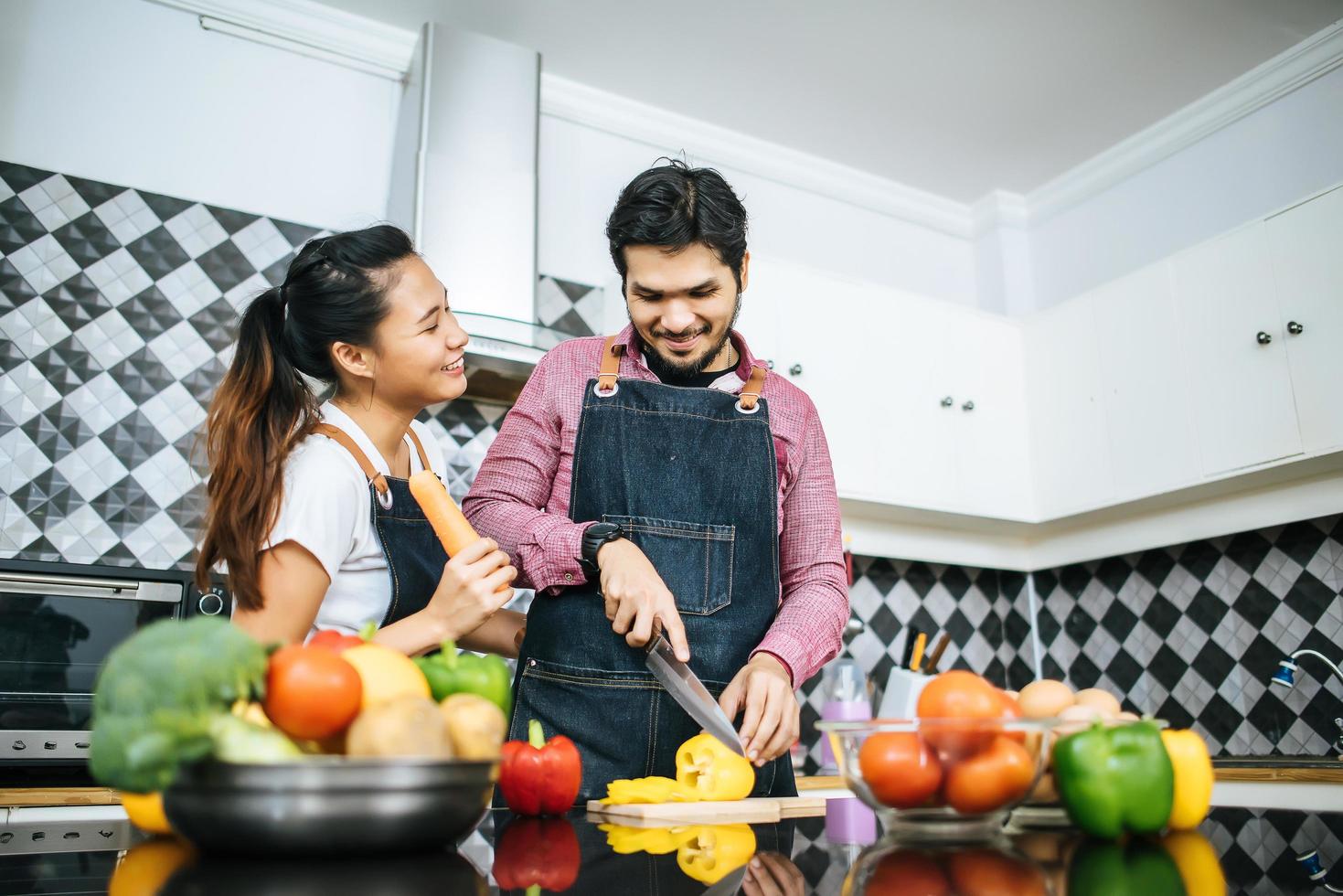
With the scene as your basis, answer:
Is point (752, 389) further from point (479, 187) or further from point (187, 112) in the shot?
point (187, 112)

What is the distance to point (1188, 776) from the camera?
30.1 inches

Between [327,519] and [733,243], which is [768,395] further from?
[327,519]

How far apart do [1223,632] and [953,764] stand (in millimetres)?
2564

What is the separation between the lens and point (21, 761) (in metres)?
1.80

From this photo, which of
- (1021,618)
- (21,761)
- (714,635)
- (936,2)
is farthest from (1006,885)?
(1021,618)

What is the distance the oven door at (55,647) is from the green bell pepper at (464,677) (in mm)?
1510

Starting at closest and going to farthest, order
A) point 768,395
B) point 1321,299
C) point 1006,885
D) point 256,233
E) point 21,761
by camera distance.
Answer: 1. point 1006,885
2. point 768,395
3. point 21,761
4. point 1321,299
5. point 256,233

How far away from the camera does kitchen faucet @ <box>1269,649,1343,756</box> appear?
7.97ft

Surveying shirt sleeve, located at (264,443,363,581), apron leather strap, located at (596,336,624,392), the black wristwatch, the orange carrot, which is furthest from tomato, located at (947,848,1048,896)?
apron leather strap, located at (596,336,624,392)

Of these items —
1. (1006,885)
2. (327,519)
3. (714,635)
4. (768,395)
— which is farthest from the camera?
(768,395)

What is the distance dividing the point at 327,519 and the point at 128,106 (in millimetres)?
1802

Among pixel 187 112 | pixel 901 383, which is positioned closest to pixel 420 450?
pixel 187 112

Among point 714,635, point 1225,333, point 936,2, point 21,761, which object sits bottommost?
A: point 21,761

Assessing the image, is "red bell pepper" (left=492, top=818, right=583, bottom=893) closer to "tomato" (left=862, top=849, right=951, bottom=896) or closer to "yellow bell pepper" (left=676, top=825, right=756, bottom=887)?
"yellow bell pepper" (left=676, top=825, right=756, bottom=887)
